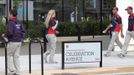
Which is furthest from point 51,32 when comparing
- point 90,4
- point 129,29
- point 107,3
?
point 107,3

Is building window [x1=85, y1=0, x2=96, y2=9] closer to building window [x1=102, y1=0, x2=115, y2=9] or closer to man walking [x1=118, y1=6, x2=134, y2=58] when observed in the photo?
building window [x1=102, y1=0, x2=115, y2=9]

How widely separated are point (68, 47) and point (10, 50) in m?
2.05

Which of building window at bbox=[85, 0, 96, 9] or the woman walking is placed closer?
the woman walking

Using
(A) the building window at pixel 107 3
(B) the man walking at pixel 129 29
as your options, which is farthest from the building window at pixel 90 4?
(B) the man walking at pixel 129 29

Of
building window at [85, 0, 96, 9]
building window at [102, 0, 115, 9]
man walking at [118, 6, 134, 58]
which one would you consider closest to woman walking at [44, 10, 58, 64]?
man walking at [118, 6, 134, 58]

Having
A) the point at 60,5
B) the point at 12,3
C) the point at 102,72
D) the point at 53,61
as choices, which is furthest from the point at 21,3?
the point at 102,72

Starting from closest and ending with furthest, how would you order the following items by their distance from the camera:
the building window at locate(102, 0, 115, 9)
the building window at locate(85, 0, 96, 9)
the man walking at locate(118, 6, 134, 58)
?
the man walking at locate(118, 6, 134, 58)
the building window at locate(85, 0, 96, 9)
the building window at locate(102, 0, 115, 9)

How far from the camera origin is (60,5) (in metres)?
38.0

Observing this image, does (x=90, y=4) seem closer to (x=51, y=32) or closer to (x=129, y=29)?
(x=129, y=29)

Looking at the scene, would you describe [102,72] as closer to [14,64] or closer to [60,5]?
[14,64]

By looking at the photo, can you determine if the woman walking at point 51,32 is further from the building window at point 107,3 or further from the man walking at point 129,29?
the building window at point 107,3

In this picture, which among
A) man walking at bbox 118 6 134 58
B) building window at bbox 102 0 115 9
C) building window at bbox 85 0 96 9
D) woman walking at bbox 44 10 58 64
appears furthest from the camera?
building window at bbox 102 0 115 9

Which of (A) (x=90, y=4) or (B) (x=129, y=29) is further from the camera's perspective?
(A) (x=90, y=4)

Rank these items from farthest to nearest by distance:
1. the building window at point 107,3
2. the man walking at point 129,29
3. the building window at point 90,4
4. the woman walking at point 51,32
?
1. the building window at point 107,3
2. the building window at point 90,4
3. the man walking at point 129,29
4. the woman walking at point 51,32
